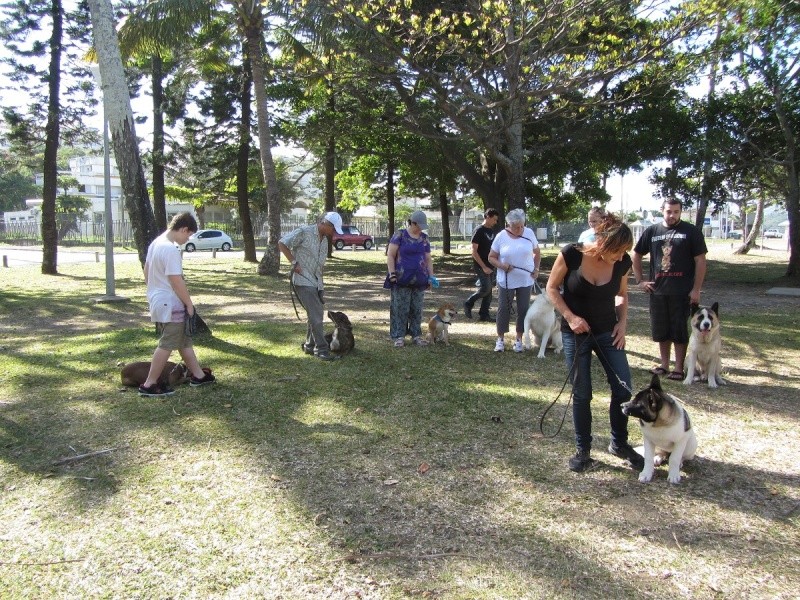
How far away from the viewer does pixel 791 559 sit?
311 centimetres

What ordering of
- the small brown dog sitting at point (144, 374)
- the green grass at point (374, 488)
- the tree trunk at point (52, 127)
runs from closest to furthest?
the green grass at point (374, 488) → the small brown dog sitting at point (144, 374) → the tree trunk at point (52, 127)

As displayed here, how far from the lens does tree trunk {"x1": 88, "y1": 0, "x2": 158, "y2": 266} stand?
945 centimetres

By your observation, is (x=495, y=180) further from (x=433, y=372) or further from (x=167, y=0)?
(x=433, y=372)

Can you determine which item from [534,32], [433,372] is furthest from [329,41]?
[433,372]

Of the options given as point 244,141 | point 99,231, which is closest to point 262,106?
point 244,141

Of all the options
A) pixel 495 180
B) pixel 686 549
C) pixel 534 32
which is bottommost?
pixel 686 549

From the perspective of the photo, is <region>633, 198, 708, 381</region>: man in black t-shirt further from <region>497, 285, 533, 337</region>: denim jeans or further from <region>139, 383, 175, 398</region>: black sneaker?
<region>139, 383, 175, 398</region>: black sneaker

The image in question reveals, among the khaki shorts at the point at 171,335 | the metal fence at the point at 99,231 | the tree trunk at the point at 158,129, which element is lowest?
the khaki shorts at the point at 171,335

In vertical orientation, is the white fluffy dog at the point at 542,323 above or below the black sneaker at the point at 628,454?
above

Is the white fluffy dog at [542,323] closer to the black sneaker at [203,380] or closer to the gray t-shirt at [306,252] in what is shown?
the gray t-shirt at [306,252]

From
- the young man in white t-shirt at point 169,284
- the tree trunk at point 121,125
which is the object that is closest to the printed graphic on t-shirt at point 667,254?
the young man in white t-shirt at point 169,284

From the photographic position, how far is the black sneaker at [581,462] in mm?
4191

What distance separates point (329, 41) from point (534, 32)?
6.06 m

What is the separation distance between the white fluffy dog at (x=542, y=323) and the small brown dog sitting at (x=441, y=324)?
101 centimetres
